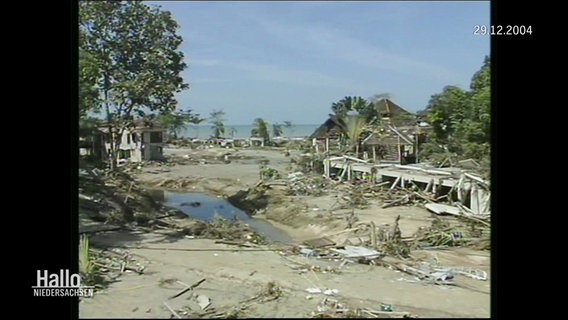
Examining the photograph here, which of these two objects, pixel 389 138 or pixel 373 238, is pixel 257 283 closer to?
pixel 373 238

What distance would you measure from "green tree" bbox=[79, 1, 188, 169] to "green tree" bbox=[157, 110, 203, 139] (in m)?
0.17

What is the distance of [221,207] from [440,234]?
3.15 m

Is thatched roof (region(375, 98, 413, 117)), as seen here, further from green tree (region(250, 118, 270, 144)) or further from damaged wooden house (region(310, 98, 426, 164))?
green tree (region(250, 118, 270, 144))

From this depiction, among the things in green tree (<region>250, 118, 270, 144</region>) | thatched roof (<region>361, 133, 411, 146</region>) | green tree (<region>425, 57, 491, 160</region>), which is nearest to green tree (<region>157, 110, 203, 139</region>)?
green tree (<region>425, 57, 491, 160</region>)

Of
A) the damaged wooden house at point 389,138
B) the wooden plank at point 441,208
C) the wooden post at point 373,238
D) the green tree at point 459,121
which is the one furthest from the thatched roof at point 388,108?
the wooden post at point 373,238

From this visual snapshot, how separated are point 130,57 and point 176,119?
0.76m

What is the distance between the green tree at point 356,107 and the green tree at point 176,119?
160cm

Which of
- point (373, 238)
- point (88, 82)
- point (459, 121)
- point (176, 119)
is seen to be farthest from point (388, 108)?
point (88, 82)

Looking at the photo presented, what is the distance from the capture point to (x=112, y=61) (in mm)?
3090

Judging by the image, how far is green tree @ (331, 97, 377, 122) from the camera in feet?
16.4

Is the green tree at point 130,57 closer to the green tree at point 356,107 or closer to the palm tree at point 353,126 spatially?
the green tree at point 356,107

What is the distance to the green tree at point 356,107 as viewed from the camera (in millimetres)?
4988
